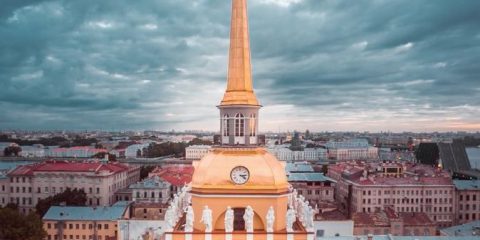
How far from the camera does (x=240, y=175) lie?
83.1ft

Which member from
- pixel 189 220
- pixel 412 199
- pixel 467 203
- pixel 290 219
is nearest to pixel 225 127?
pixel 189 220

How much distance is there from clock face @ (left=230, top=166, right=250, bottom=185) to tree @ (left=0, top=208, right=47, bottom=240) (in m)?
36.0

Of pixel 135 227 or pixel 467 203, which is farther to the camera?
pixel 467 203

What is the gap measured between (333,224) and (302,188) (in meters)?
37.2

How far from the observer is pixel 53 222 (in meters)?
61.8

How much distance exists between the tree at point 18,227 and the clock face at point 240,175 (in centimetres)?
3602

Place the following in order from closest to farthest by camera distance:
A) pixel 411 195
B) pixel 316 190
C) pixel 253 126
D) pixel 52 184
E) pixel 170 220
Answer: pixel 170 220, pixel 253 126, pixel 411 195, pixel 52 184, pixel 316 190

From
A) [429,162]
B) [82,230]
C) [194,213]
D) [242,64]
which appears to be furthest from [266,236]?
[429,162]

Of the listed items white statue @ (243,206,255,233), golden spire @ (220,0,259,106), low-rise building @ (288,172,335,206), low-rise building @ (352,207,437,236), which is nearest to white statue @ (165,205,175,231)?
white statue @ (243,206,255,233)

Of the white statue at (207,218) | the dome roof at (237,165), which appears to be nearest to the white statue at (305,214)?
the dome roof at (237,165)

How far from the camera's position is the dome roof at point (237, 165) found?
25.0 meters

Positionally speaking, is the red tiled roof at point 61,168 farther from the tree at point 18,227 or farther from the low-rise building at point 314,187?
the tree at point 18,227

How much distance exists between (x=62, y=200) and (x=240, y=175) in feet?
189

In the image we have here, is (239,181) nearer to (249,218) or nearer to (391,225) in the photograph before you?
(249,218)
